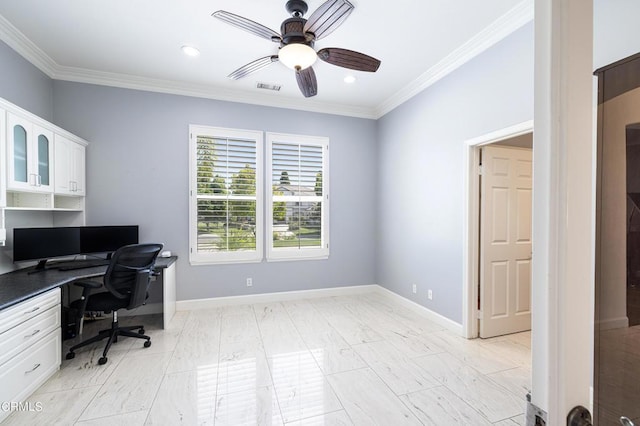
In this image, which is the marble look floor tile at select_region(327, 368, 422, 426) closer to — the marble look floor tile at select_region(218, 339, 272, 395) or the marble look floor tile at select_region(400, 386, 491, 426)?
the marble look floor tile at select_region(400, 386, 491, 426)

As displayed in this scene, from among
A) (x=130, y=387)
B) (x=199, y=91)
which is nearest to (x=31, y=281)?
(x=130, y=387)

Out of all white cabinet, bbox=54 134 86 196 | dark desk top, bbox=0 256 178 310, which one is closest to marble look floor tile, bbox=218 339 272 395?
dark desk top, bbox=0 256 178 310

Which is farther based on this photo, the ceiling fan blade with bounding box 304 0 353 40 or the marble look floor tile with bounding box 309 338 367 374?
the marble look floor tile with bounding box 309 338 367 374

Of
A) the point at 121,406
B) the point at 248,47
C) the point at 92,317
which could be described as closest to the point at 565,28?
the point at 121,406

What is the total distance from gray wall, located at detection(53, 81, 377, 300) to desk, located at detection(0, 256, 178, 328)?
426 millimetres

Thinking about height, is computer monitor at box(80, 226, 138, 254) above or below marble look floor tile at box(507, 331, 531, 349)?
above

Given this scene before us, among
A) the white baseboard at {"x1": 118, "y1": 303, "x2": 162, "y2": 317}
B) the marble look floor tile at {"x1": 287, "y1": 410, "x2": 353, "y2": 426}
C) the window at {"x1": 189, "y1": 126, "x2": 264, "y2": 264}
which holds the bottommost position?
the marble look floor tile at {"x1": 287, "y1": 410, "x2": 353, "y2": 426}

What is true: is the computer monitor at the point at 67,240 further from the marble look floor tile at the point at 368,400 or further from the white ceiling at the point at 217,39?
the marble look floor tile at the point at 368,400

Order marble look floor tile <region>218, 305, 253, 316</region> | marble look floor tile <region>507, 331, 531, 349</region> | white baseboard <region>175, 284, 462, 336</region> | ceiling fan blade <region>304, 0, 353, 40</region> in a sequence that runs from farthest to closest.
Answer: marble look floor tile <region>218, 305, 253, 316</region>
white baseboard <region>175, 284, 462, 336</region>
marble look floor tile <region>507, 331, 531, 349</region>
ceiling fan blade <region>304, 0, 353, 40</region>

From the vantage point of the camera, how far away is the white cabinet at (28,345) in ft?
6.18

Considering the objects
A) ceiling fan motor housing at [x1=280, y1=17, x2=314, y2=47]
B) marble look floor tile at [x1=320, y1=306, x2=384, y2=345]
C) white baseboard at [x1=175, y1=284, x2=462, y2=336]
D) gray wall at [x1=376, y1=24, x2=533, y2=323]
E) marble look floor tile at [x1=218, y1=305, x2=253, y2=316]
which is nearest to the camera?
ceiling fan motor housing at [x1=280, y1=17, x2=314, y2=47]

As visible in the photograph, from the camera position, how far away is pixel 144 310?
376cm

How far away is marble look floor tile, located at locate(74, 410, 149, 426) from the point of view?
6.07ft

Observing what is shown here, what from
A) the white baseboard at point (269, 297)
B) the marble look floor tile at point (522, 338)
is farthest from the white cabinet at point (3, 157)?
the marble look floor tile at point (522, 338)
